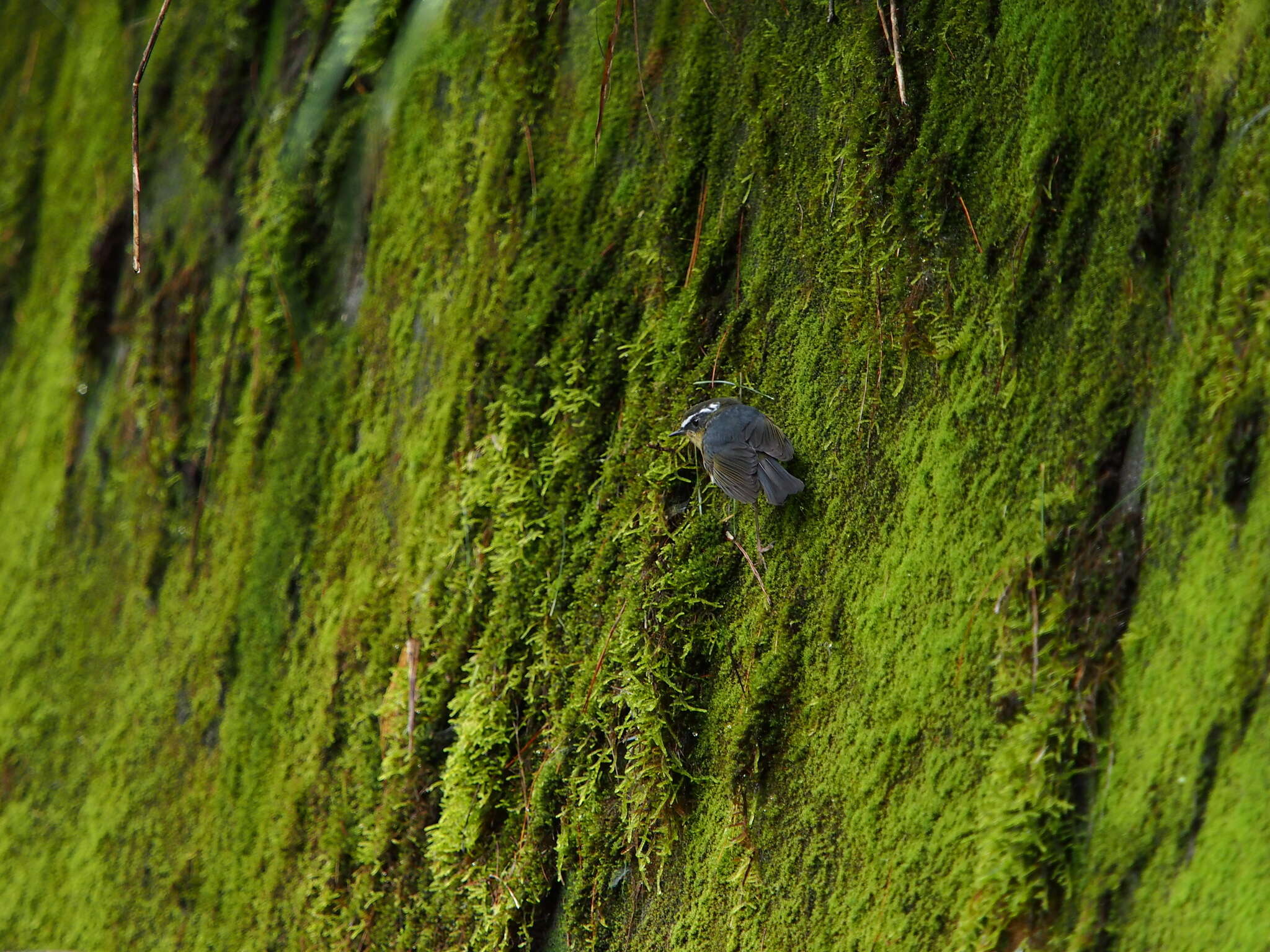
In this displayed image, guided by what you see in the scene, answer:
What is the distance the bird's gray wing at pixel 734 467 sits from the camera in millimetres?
1686

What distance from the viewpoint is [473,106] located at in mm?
2604

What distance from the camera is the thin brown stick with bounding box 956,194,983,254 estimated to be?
1.54m

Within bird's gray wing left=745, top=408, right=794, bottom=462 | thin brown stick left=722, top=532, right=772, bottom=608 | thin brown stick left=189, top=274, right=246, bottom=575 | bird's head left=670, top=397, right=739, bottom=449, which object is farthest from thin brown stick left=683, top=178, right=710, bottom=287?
thin brown stick left=189, top=274, right=246, bottom=575

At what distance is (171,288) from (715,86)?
2160 mm

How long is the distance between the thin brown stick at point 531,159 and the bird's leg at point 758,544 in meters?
1.00

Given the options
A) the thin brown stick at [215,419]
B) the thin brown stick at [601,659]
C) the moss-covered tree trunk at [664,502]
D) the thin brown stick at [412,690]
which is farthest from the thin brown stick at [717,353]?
the thin brown stick at [215,419]

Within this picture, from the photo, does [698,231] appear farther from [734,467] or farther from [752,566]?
[752,566]

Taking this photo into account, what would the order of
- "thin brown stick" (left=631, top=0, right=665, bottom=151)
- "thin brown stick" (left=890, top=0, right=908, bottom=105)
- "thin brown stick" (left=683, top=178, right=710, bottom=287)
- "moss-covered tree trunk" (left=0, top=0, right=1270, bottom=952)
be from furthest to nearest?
"thin brown stick" (left=631, top=0, right=665, bottom=151)
"thin brown stick" (left=683, top=178, right=710, bottom=287)
"thin brown stick" (left=890, top=0, right=908, bottom=105)
"moss-covered tree trunk" (left=0, top=0, right=1270, bottom=952)

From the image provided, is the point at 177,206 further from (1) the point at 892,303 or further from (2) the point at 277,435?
(1) the point at 892,303

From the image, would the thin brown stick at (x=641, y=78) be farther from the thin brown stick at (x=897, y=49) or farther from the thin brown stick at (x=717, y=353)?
the thin brown stick at (x=897, y=49)

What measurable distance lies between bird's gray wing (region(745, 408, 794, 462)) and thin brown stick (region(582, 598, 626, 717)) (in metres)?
0.41

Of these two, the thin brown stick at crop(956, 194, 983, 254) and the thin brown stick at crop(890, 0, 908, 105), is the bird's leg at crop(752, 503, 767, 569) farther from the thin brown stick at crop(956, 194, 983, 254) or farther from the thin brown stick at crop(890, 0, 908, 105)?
the thin brown stick at crop(890, 0, 908, 105)

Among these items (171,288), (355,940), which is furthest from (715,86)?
(171,288)

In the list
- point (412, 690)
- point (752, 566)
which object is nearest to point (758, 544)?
point (752, 566)
